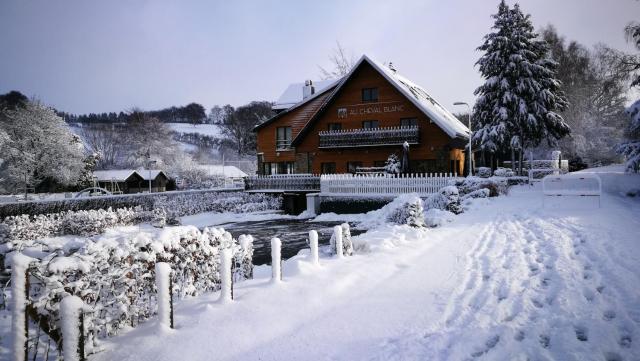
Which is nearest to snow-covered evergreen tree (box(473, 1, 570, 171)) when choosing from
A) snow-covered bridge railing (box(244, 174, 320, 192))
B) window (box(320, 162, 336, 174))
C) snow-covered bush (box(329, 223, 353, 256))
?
window (box(320, 162, 336, 174))

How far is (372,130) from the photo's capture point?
28.6m

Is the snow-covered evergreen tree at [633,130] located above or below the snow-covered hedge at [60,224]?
above

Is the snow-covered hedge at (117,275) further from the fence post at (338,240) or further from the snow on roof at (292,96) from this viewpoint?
the snow on roof at (292,96)

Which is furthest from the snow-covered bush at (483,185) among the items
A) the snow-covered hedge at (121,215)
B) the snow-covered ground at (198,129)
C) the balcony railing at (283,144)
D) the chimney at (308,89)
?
the snow-covered ground at (198,129)

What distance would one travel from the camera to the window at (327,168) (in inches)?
1216

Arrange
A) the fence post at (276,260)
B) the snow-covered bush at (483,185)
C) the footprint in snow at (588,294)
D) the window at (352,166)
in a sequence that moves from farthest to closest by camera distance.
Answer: the window at (352,166), the snow-covered bush at (483,185), the fence post at (276,260), the footprint in snow at (588,294)

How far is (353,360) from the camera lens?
3.70 metres

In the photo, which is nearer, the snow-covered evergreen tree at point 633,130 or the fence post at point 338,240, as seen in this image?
the fence post at point 338,240

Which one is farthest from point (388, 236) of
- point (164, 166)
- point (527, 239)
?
point (164, 166)

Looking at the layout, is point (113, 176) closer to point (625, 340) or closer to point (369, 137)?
point (369, 137)

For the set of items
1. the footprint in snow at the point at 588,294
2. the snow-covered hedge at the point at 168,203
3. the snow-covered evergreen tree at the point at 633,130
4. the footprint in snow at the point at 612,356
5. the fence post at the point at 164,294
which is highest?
the snow-covered evergreen tree at the point at 633,130

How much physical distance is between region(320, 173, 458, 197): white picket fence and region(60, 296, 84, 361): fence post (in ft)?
63.0

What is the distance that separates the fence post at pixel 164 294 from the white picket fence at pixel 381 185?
18.0 meters

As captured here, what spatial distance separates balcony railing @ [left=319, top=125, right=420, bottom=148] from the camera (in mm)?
27248
